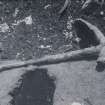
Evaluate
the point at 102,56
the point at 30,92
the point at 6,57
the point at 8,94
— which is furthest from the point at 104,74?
the point at 6,57

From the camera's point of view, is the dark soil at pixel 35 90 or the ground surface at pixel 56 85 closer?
the ground surface at pixel 56 85

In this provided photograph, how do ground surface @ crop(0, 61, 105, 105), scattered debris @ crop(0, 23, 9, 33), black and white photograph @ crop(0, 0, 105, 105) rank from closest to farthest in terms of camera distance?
ground surface @ crop(0, 61, 105, 105)
black and white photograph @ crop(0, 0, 105, 105)
scattered debris @ crop(0, 23, 9, 33)

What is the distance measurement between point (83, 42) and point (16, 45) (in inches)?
37.0

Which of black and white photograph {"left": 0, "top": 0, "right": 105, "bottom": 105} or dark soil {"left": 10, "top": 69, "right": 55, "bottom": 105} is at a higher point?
black and white photograph {"left": 0, "top": 0, "right": 105, "bottom": 105}

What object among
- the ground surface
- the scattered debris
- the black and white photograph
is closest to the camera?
the ground surface

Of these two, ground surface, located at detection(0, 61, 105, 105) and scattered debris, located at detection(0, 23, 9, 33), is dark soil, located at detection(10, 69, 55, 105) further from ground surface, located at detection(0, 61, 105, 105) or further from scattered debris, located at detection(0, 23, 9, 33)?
scattered debris, located at detection(0, 23, 9, 33)

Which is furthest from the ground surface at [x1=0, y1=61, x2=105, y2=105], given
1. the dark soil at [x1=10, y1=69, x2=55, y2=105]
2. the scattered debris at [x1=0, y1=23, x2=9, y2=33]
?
the scattered debris at [x1=0, y1=23, x2=9, y2=33]

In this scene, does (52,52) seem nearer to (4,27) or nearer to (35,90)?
(35,90)

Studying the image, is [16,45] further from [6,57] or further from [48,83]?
[48,83]

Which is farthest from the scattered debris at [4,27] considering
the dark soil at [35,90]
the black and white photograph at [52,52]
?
the dark soil at [35,90]

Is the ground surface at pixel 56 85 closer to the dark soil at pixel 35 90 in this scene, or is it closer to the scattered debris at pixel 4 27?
the dark soil at pixel 35 90

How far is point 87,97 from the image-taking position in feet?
9.43

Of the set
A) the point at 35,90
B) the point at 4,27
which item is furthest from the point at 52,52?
the point at 4,27

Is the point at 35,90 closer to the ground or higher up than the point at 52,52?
closer to the ground
